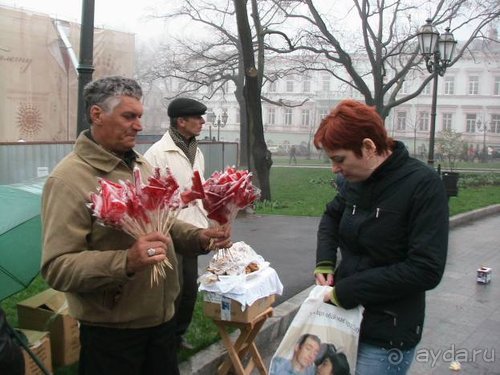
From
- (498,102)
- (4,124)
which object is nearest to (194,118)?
(4,124)

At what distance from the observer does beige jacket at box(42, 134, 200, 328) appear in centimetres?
217

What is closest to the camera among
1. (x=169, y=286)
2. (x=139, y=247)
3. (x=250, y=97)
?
(x=139, y=247)

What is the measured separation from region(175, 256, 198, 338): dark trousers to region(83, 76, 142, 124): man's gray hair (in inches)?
79.4

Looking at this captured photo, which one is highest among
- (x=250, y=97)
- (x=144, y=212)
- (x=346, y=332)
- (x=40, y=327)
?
(x=250, y=97)

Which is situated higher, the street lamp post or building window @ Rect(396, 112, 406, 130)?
building window @ Rect(396, 112, 406, 130)

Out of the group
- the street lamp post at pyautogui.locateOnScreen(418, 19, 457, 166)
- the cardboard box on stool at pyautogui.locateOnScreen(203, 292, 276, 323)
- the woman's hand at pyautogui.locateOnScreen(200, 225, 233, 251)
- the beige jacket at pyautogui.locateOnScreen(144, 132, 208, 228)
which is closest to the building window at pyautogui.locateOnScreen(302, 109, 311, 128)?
the street lamp post at pyautogui.locateOnScreen(418, 19, 457, 166)

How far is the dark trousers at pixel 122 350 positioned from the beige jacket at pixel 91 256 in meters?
0.06

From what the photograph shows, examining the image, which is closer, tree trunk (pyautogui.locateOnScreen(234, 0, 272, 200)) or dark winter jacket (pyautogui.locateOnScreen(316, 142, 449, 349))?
dark winter jacket (pyautogui.locateOnScreen(316, 142, 449, 349))

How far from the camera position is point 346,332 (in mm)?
2381

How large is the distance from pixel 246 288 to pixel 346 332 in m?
1.73

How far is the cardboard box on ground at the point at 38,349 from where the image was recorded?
3273 millimetres

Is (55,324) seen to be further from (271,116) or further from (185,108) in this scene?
(271,116)

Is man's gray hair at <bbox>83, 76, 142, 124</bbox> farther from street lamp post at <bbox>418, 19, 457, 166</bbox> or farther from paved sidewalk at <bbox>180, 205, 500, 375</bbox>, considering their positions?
street lamp post at <bbox>418, 19, 457, 166</bbox>

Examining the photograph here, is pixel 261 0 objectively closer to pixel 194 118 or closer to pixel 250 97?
pixel 250 97
